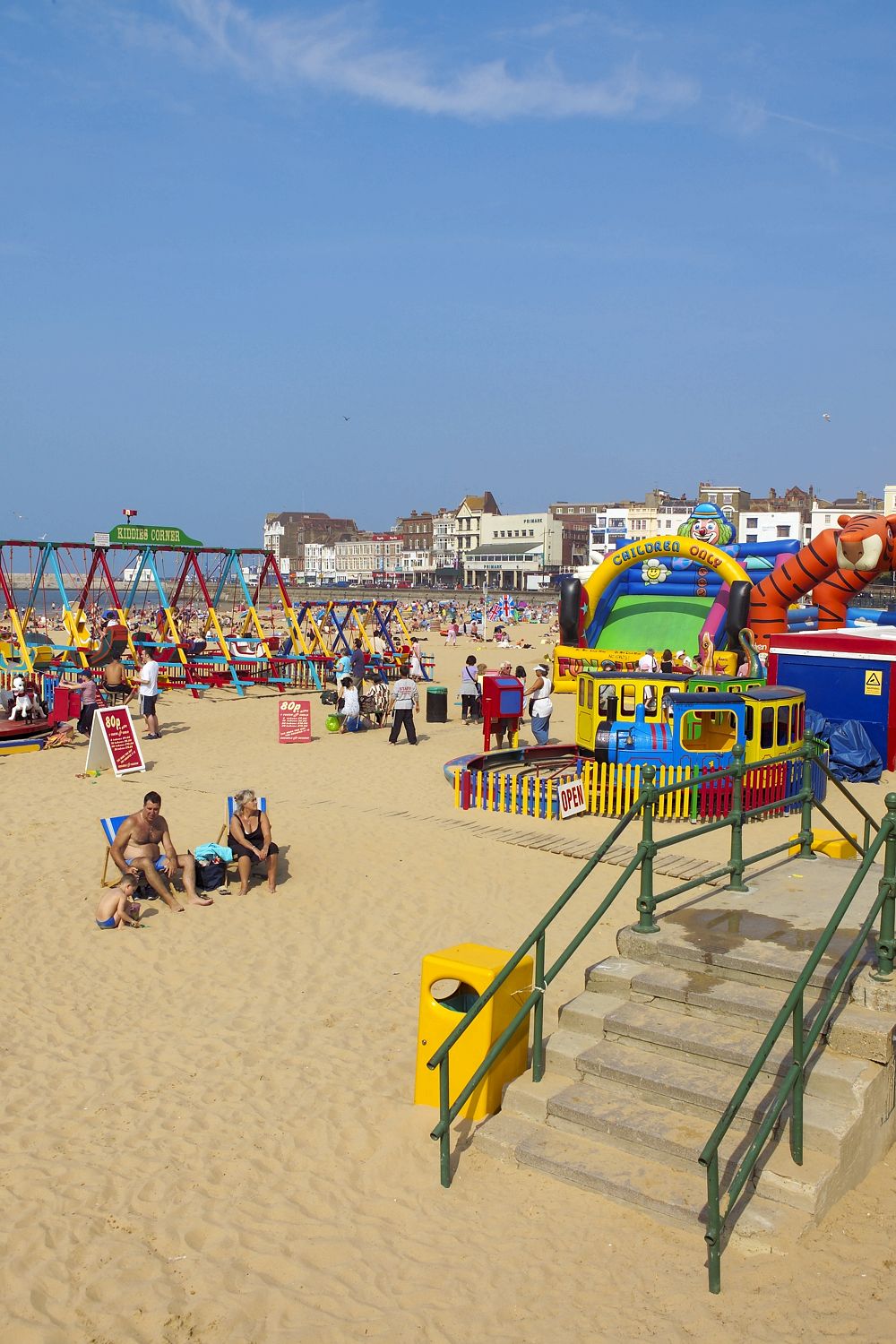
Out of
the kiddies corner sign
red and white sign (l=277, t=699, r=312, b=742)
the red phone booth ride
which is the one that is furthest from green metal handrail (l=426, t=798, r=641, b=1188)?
the kiddies corner sign

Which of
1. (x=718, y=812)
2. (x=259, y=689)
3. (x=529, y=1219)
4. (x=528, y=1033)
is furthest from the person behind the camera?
(x=259, y=689)

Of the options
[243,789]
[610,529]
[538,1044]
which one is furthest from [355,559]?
[538,1044]

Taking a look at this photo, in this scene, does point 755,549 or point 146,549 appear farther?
point 755,549

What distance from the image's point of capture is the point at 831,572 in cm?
2238

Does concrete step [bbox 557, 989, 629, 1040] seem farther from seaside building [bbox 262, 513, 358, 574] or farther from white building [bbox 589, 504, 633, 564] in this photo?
seaside building [bbox 262, 513, 358, 574]

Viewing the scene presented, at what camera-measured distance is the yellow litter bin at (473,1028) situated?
5863 mm

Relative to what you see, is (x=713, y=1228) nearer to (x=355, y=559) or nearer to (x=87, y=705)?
(x=87, y=705)

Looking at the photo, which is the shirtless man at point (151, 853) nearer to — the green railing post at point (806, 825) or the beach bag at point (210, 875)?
the beach bag at point (210, 875)

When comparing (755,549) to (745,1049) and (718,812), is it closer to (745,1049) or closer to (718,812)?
(718,812)

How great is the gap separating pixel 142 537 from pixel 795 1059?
25.1m

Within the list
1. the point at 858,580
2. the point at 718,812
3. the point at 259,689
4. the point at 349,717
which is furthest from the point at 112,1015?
the point at 259,689

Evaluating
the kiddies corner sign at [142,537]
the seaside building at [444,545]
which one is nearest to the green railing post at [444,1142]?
the kiddies corner sign at [142,537]

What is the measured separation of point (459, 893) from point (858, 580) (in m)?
14.8

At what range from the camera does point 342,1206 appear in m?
5.18
